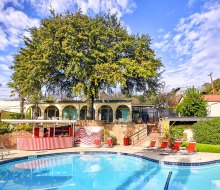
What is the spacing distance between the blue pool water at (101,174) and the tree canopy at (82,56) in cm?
988

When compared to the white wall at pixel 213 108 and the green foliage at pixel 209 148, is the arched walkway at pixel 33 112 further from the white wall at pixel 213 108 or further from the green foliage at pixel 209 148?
the green foliage at pixel 209 148

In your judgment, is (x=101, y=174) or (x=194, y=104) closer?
(x=101, y=174)

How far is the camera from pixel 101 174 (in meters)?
15.6

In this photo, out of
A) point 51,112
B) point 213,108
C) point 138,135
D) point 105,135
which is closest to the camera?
point 105,135

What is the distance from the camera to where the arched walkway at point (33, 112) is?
39875 millimetres

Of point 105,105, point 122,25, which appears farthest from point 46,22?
point 105,105

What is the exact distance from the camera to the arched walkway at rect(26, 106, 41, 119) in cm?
3988

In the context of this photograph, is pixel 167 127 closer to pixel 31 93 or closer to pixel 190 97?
pixel 190 97

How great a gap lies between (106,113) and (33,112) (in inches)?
477

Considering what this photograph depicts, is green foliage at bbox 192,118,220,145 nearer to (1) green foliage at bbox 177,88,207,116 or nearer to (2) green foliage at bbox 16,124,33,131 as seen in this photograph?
(1) green foliage at bbox 177,88,207,116

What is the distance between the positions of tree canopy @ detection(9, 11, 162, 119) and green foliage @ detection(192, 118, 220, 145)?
24.3ft

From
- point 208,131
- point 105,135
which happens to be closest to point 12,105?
point 105,135

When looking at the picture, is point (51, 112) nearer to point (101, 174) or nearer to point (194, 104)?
point (194, 104)

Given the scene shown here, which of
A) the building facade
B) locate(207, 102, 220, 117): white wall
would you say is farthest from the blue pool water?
the building facade
